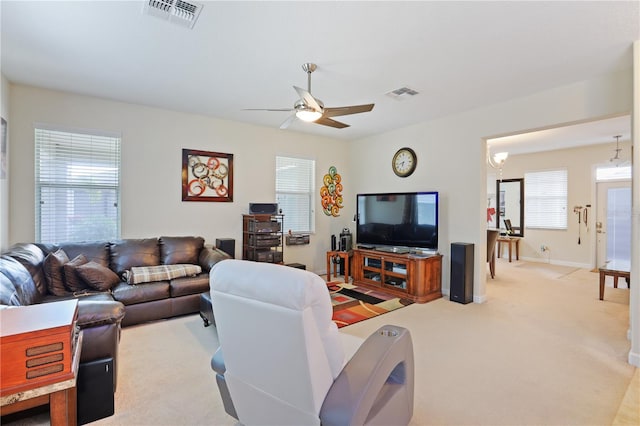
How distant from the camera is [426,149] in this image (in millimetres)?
4988

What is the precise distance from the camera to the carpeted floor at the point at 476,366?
2004mm

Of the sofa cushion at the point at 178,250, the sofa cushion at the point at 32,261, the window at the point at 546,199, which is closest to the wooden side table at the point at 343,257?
the sofa cushion at the point at 178,250

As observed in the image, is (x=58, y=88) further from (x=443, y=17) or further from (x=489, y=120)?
(x=489, y=120)

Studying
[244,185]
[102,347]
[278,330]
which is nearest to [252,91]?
[244,185]

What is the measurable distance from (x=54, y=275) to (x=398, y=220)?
4.34 meters

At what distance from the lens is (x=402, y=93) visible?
3.72 meters

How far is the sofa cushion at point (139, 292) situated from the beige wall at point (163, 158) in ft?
3.47

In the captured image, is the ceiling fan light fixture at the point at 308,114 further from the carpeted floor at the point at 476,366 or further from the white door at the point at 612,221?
the white door at the point at 612,221

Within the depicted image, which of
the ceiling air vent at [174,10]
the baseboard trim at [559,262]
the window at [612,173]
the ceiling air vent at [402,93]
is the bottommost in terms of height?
the baseboard trim at [559,262]

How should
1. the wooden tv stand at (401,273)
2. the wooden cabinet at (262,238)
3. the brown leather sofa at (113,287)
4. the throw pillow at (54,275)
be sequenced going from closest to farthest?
the brown leather sofa at (113,287)
the throw pillow at (54,275)
the wooden tv stand at (401,273)
the wooden cabinet at (262,238)

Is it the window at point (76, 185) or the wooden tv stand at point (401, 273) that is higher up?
the window at point (76, 185)

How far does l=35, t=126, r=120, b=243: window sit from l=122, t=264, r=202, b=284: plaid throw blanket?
85cm

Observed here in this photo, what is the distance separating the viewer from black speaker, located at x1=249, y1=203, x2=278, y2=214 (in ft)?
16.2

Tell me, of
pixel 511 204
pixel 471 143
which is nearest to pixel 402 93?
pixel 471 143
